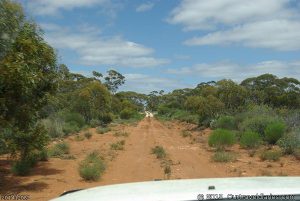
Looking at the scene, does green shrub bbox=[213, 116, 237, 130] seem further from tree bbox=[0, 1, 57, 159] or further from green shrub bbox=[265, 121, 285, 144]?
tree bbox=[0, 1, 57, 159]

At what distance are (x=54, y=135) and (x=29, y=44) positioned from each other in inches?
873

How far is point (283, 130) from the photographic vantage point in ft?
85.3

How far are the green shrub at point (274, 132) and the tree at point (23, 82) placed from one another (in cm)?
1393

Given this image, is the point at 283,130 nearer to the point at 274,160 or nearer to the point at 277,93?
the point at 274,160

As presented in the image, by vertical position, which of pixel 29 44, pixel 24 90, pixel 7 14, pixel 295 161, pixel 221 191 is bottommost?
pixel 295 161

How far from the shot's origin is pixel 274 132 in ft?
84.8

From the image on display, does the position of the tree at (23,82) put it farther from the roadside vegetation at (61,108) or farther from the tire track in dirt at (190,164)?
the tire track in dirt at (190,164)

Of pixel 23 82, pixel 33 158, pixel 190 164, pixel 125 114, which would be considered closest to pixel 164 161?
pixel 190 164

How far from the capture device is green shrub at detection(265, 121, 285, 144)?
84.5ft

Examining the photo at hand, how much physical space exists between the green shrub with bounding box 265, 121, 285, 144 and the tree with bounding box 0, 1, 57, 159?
13.9m

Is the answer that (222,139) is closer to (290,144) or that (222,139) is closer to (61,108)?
(290,144)

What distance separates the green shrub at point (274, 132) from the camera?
2577 centimetres

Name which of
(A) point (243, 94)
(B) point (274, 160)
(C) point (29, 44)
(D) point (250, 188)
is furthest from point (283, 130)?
(D) point (250, 188)

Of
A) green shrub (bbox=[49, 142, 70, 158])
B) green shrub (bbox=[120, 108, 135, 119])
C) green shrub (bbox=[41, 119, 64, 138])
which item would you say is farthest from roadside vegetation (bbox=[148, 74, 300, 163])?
green shrub (bbox=[120, 108, 135, 119])
